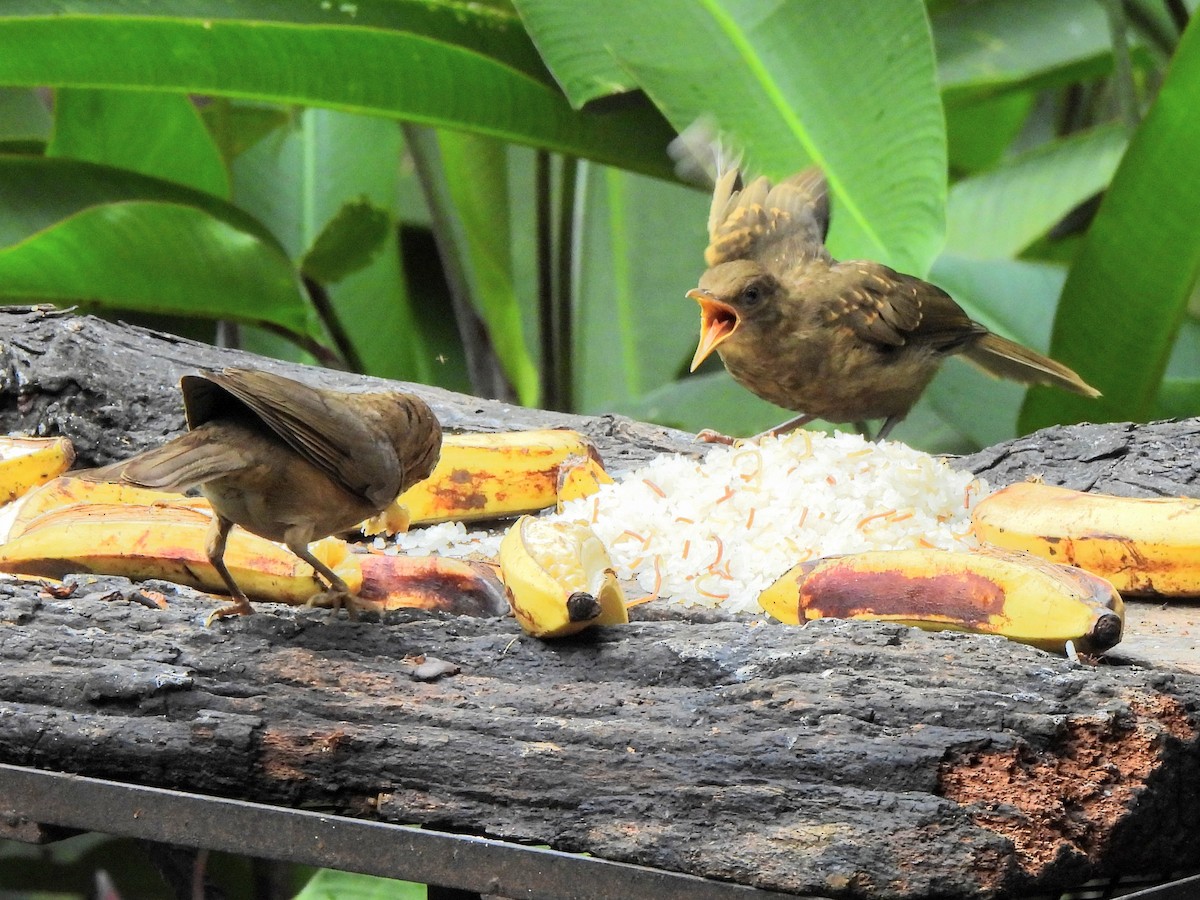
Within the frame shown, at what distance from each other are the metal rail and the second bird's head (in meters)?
1.33

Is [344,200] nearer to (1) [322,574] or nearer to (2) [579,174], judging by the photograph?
(2) [579,174]

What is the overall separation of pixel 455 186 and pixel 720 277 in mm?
1541

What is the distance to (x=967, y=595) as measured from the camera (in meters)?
1.72

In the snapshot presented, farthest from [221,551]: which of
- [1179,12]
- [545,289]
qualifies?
[1179,12]

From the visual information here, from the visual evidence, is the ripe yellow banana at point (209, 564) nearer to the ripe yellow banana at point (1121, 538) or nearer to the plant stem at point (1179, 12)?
the ripe yellow banana at point (1121, 538)

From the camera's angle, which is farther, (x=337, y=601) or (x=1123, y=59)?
(x=1123, y=59)

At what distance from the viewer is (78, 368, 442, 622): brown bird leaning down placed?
1.80 meters

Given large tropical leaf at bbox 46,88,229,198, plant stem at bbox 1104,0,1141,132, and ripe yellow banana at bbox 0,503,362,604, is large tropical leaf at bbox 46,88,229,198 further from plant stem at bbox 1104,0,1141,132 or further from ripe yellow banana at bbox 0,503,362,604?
plant stem at bbox 1104,0,1141,132

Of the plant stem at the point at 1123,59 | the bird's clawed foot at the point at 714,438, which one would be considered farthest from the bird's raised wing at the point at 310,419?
the plant stem at the point at 1123,59

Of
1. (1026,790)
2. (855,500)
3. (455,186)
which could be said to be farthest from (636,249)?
(1026,790)

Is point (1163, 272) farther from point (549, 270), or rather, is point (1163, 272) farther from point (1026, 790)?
point (1026, 790)

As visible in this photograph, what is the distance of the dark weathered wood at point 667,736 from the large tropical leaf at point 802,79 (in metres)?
1.43

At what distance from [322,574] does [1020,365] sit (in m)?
1.80

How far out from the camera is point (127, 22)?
2.88m
